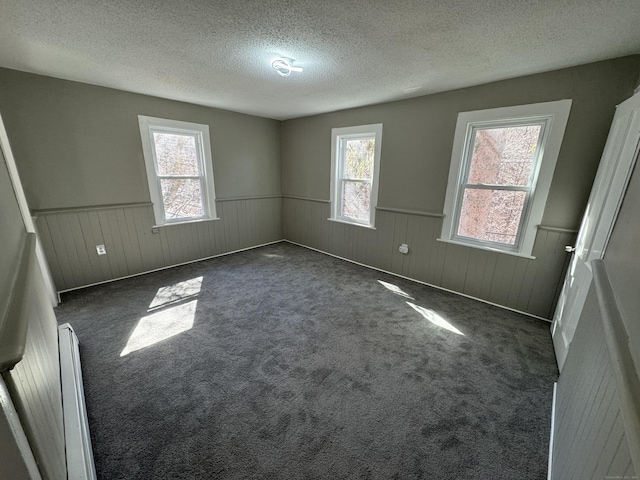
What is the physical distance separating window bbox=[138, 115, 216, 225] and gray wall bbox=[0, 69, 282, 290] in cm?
9

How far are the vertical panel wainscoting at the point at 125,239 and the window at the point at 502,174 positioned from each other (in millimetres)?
3298

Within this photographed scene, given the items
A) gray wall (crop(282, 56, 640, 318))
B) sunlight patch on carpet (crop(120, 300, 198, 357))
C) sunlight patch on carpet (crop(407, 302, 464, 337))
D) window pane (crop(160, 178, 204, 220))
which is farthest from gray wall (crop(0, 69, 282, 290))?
A: sunlight patch on carpet (crop(407, 302, 464, 337))

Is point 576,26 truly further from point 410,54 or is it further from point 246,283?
point 246,283

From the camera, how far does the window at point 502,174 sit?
2.31 metres

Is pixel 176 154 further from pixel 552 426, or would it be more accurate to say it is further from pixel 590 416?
pixel 552 426

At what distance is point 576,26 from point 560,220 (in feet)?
5.04

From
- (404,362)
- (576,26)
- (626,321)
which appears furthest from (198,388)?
(576,26)

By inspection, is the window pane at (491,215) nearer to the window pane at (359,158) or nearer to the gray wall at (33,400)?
the window pane at (359,158)

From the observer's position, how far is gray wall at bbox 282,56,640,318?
2100mm

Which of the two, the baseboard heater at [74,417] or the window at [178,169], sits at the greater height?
the window at [178,169]

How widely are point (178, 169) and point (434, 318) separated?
383 cm

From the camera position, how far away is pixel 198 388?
1712 millimetres

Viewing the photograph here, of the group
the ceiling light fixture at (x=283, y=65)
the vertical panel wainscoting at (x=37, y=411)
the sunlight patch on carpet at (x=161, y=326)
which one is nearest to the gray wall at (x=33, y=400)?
the vertical panel wainscoting at (x=37, y=411)

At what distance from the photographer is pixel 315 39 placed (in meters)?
1.73
